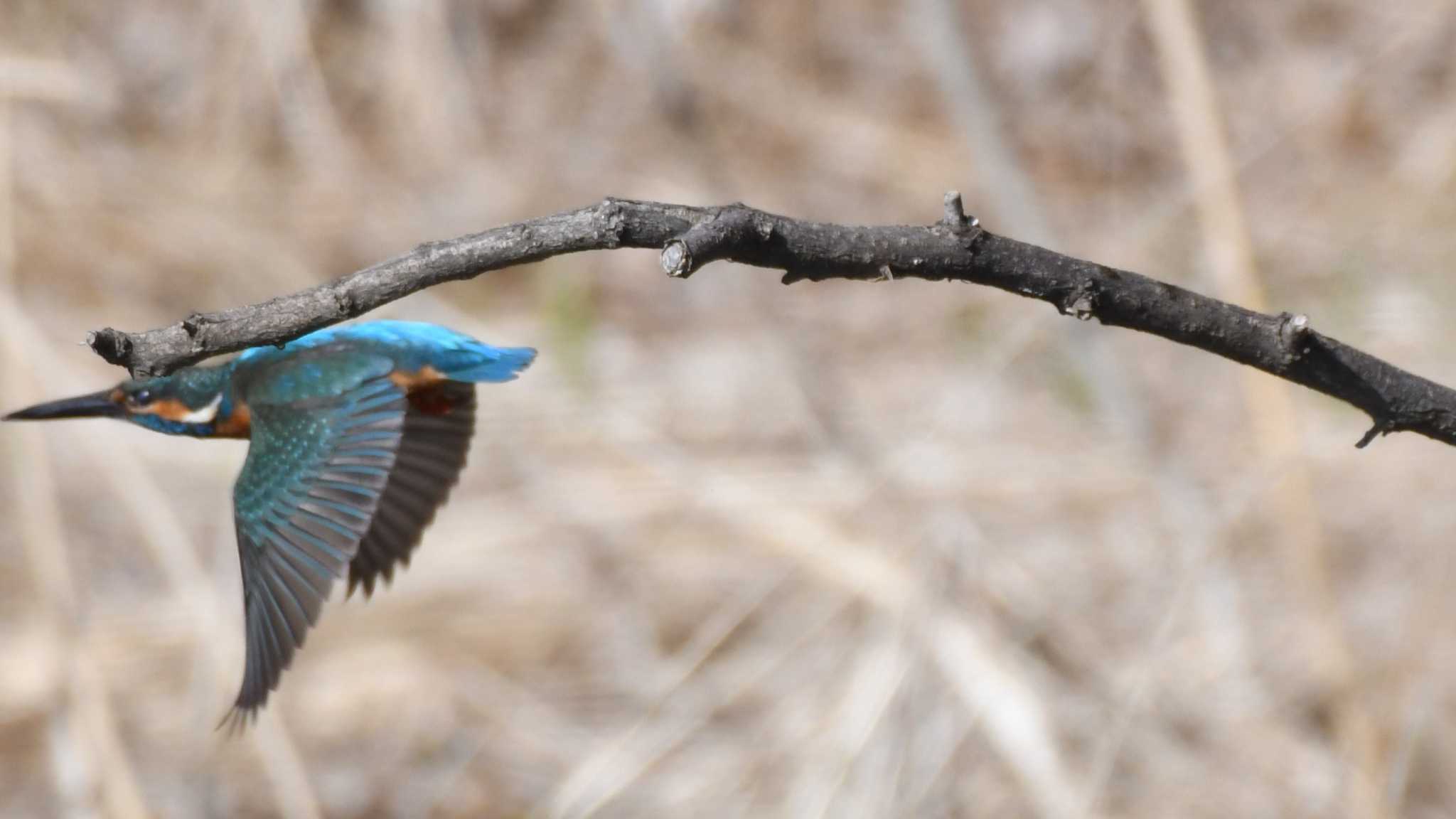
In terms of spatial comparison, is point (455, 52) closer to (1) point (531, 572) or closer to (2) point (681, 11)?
(2) point (681, 11)

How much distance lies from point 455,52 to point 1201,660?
13.7ft

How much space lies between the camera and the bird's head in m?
2.09

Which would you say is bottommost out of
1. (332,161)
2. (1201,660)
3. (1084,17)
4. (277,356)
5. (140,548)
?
(277,356)

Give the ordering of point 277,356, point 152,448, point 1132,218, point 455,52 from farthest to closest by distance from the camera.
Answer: point 455,52 → point 1132,218 → point 152,448 → point 277,356

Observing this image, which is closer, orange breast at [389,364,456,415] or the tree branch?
the tree branch

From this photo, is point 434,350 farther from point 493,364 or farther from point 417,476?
point 417,476

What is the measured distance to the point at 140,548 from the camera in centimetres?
579

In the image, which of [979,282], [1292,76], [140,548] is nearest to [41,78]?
[140,548]

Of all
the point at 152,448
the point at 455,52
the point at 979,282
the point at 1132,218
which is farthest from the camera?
the point at 455,52

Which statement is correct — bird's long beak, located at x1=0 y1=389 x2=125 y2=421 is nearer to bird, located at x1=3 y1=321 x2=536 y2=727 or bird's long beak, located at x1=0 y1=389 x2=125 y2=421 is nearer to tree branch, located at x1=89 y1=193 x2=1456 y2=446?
bird, located at x1=3 y1=321 x2=536 y2=727

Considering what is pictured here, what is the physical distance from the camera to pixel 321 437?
193 centimetres

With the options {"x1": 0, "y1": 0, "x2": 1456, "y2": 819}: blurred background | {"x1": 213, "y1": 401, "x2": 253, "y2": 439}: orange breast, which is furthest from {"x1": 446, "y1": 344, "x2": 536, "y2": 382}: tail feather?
{"x1": 0, "y1": 0, "x2": 1456, "y2": 819}: blurred background

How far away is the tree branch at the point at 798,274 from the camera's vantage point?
3.44ft

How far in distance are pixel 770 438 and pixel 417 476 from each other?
3853 millimetres
